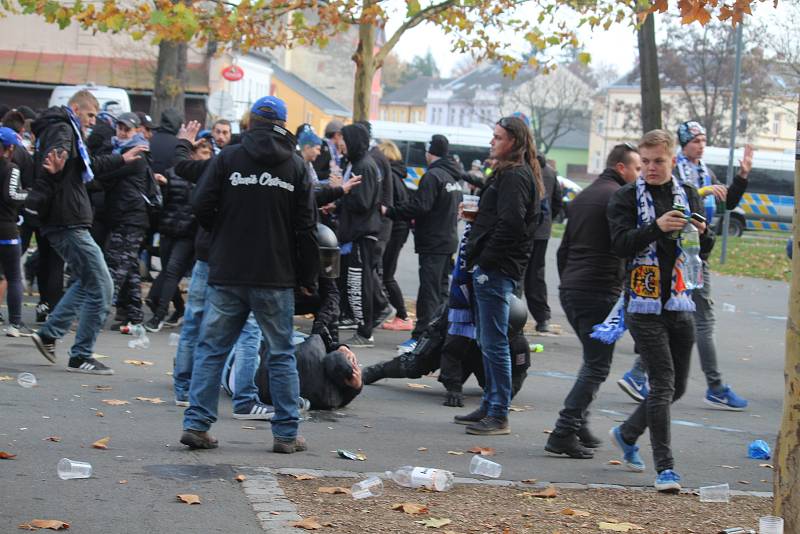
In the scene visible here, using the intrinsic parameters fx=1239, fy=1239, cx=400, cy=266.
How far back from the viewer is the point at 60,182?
30.3 ft

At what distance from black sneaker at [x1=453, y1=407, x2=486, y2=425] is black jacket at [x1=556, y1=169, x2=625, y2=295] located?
1.22m

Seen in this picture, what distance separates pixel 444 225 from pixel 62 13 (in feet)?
→ 15.4

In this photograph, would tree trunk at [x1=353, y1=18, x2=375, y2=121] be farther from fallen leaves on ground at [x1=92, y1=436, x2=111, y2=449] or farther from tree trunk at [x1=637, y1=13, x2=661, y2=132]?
fallen leaves on ground at [x1=92, y1=436, x2=111, y2=449]

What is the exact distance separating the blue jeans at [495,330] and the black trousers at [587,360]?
0.57 metres

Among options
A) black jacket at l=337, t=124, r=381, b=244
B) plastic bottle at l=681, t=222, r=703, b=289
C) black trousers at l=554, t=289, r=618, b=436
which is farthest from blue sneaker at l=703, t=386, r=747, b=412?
black jacket at l=337, t=124, r=381, b=244

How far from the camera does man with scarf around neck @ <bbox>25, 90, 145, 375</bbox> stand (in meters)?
9.19

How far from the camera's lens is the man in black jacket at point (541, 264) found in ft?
43.4

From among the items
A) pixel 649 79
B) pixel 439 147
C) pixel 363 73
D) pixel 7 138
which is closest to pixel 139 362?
pixel 7 138

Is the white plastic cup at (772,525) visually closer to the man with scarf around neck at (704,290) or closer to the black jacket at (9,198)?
the man with scarf around neck at (704,290)

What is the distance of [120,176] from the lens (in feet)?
37.9

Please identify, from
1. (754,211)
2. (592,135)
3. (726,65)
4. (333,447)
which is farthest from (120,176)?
(592,135)

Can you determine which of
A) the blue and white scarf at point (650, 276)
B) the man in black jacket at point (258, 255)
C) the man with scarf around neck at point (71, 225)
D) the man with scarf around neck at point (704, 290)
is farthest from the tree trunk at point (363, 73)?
the blue and white scarf at point (650, 276)

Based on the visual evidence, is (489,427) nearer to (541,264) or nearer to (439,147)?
(439,147)

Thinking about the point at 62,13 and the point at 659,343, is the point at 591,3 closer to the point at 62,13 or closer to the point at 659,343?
the point at 62,13
